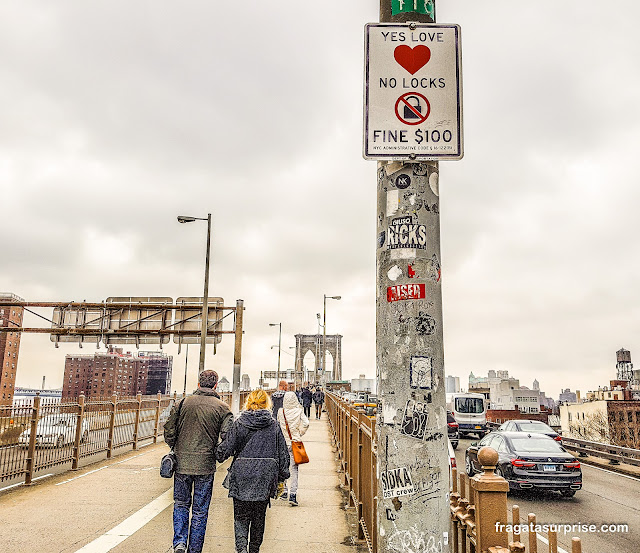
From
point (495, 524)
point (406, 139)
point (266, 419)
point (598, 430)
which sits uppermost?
point (406, 139)

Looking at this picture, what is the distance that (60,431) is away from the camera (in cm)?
1268

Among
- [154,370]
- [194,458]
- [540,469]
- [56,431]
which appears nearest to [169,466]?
[194,458]

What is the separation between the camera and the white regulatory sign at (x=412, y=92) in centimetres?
262

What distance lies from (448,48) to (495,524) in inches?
105

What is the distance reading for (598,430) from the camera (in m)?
78.5

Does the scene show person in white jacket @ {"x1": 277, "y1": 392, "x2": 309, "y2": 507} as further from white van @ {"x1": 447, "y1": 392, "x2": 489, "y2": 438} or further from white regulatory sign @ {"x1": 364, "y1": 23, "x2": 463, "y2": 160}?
white van @ {"x1": 447, "y1": 392, "x2": 489, "y2": 438}

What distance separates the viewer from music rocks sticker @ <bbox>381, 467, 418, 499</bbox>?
2.30 metres

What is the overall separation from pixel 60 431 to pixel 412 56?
12827 mm

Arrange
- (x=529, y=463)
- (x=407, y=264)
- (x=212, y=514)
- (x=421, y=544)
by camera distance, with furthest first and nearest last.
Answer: (x=529, y=463) < (x=212, y=514) < (x=407, y=264) < (x=421, y=544)

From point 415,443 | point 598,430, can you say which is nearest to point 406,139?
point 415,443

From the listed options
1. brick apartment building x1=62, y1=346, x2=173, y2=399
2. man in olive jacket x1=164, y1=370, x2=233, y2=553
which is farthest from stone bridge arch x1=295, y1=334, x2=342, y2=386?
man in olive jacket x1=164, y1=370, x2=233, y2=553

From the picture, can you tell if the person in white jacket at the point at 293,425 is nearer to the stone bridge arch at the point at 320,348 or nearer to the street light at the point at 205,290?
the street light at the point at 205,290

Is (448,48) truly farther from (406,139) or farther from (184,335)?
(184,335)

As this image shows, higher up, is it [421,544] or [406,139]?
[406,139]
